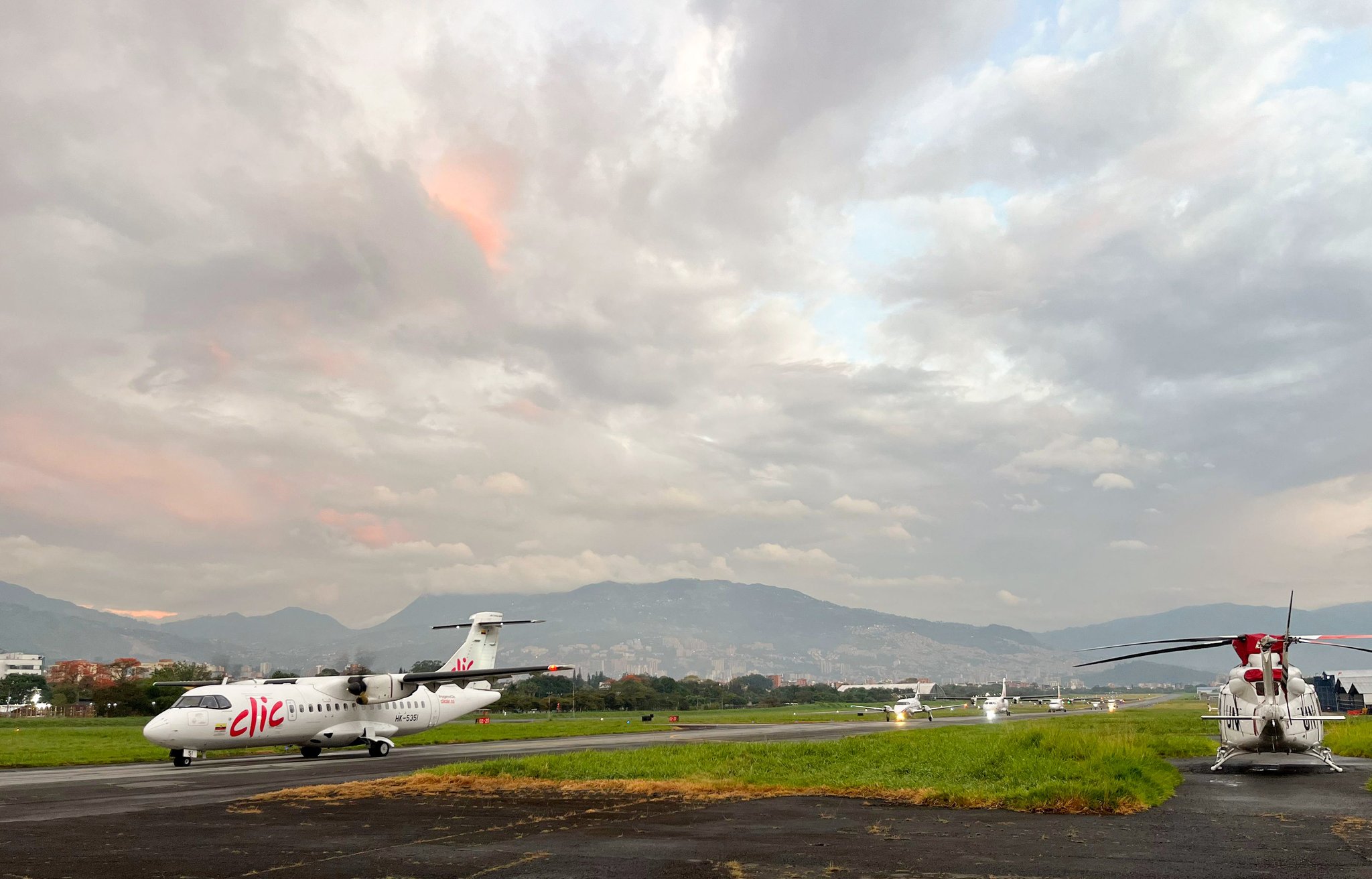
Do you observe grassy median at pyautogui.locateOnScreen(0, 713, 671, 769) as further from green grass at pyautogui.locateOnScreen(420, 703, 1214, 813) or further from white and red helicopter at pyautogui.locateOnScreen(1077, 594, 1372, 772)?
white and red helicopter at pyautogui.locateOnScreen(1077, 594, 1372, 772)

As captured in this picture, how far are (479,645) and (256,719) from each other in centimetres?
1731

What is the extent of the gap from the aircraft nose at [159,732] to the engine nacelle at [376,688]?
8187mm

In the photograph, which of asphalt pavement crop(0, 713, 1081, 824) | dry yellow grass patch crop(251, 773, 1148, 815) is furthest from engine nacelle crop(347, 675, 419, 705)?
dry yellow grass patch crop(251, 773, 1148, 815)

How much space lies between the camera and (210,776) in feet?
98.0

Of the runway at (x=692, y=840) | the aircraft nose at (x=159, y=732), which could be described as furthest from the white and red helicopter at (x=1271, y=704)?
the aircraft nose at (x=159, y=732)

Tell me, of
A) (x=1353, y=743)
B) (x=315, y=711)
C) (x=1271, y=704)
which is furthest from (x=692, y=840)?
(x=1353, y=743)

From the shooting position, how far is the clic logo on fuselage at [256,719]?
1375 inches

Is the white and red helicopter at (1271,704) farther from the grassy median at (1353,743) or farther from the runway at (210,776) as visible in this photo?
the runway at (210,776)

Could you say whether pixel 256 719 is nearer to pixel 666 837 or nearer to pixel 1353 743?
pixel 666 837

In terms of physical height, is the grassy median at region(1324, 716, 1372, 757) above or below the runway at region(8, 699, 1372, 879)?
below

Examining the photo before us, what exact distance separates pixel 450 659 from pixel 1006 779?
3857 cm

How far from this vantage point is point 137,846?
15.0 meters

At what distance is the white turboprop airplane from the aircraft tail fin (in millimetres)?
1757

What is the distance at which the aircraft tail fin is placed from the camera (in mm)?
51375
